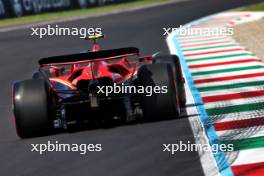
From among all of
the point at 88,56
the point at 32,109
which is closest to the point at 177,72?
the point at 88,56

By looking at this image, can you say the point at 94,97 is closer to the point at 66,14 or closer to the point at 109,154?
the point at 109,154

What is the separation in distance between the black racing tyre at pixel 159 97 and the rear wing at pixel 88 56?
1.36 ft

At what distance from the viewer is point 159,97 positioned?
336 inches

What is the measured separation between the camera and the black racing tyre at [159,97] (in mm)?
8539

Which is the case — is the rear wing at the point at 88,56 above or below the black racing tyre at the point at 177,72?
above

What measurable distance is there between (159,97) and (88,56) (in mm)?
1054

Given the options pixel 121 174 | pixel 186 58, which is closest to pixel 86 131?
pixel 121 174

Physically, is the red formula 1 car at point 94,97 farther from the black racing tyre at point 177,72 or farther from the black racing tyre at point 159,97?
the black racing tyre at point 177,72

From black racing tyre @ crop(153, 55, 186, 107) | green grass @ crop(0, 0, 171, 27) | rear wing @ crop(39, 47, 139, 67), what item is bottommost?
green grass @ crop(0, 0, 171, 27)

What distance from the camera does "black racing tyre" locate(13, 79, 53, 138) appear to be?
8.42 meters

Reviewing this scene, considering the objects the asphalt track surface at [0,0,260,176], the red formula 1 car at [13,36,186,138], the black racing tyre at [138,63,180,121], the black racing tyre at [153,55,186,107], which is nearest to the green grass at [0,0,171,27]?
the asphalt track surface at [0,0,260,176]

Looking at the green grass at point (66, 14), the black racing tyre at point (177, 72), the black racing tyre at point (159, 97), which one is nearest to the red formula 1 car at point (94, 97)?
the black racing tyre at point (159, 97)

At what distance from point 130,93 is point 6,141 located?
1.75 metres

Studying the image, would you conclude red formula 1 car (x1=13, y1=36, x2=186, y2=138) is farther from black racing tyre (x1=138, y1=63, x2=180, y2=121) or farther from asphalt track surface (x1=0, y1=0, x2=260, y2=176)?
asphalt track surface (x1=0, y1=0, x2=260, y2=176)
